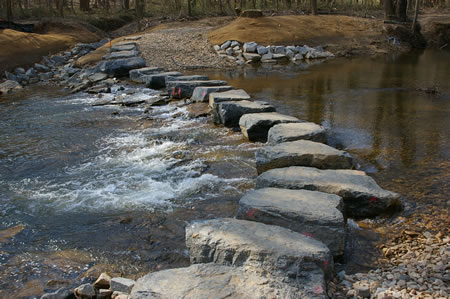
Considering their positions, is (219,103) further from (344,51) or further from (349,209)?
(344,51)

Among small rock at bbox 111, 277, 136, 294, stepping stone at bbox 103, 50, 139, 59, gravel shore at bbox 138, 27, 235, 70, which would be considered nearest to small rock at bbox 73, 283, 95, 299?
small rock at bbox 111, 277, 136, 294

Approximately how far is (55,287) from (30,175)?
253cm

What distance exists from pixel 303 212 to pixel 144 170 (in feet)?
7.90

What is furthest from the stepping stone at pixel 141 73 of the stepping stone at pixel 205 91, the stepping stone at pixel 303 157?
the stepping stone at pixel 303 157

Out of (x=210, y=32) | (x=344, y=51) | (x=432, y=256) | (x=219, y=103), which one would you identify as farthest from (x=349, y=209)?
(x=210, y=32)

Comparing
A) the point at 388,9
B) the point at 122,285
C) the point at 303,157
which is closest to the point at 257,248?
the point at 122,285

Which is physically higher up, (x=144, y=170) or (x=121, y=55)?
(x=121, y=55)

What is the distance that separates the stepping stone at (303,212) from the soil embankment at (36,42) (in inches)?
483

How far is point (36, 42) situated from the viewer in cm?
1548

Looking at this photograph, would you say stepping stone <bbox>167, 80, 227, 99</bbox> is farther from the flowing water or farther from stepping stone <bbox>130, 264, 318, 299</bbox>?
stepping stone <bbox>130, 264, 318, 299</bbox>

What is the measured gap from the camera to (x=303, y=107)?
7.80 meters

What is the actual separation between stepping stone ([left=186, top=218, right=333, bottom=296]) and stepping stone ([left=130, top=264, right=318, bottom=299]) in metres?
0.08

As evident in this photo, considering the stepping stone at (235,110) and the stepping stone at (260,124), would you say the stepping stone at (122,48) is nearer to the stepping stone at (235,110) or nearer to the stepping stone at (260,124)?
the stepping stone at (235,110)

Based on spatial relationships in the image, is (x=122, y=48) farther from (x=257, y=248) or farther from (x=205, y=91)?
(x=257, y=248)
